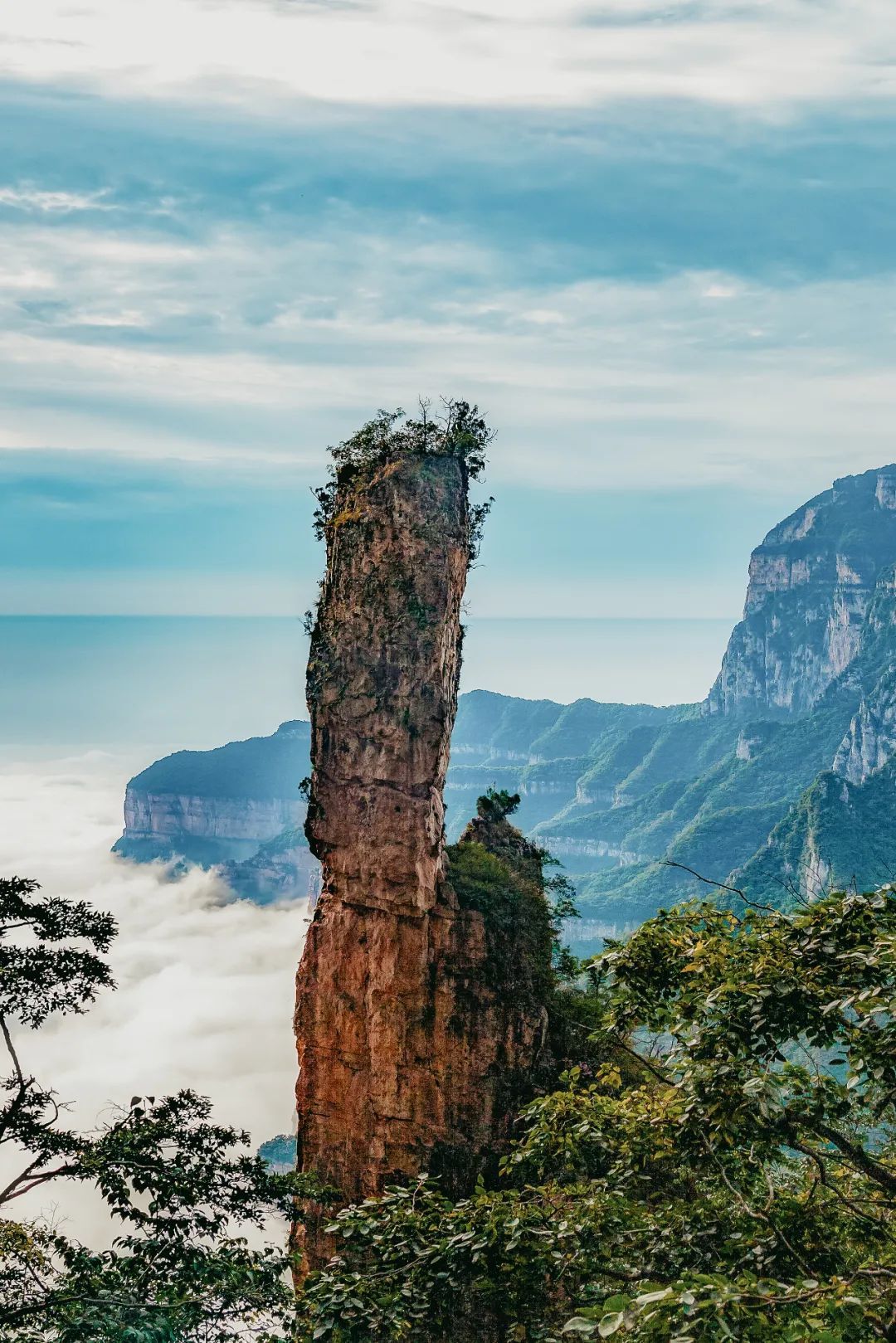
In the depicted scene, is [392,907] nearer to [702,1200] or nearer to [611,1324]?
[702,1200]

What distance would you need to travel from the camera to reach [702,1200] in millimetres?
9977

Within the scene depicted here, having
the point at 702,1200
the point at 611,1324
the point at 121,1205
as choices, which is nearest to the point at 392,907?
the point at 121,1205

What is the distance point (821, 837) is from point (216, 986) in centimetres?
9909

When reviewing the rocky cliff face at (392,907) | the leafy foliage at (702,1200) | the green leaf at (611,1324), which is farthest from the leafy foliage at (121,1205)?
the rocky cliff face at (392,907)

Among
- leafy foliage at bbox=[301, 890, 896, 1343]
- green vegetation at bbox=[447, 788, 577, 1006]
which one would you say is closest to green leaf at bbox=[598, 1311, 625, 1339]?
leafy foliage at bbox=[301, 890, 896, 1343]

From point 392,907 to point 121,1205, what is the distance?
14288mm

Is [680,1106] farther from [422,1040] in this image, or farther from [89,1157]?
[422,1040]

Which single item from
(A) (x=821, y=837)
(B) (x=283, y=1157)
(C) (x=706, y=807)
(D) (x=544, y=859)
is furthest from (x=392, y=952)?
(C) (x=706, y=807)

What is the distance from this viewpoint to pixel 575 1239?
357 inches

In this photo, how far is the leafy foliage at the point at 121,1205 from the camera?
1216 centimetres

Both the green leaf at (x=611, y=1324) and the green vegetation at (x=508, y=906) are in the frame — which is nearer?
the green leaf at (x=611, y=1324)

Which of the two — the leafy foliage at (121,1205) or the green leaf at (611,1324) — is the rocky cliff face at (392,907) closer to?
the leafy foliage at (121,1205)

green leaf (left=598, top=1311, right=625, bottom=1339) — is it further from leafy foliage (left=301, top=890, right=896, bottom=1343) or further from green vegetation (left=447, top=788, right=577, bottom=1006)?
green vegetation (left=447, top=788, right=577, bottom=1006)

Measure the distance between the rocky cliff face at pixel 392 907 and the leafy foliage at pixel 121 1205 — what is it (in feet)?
37.7
